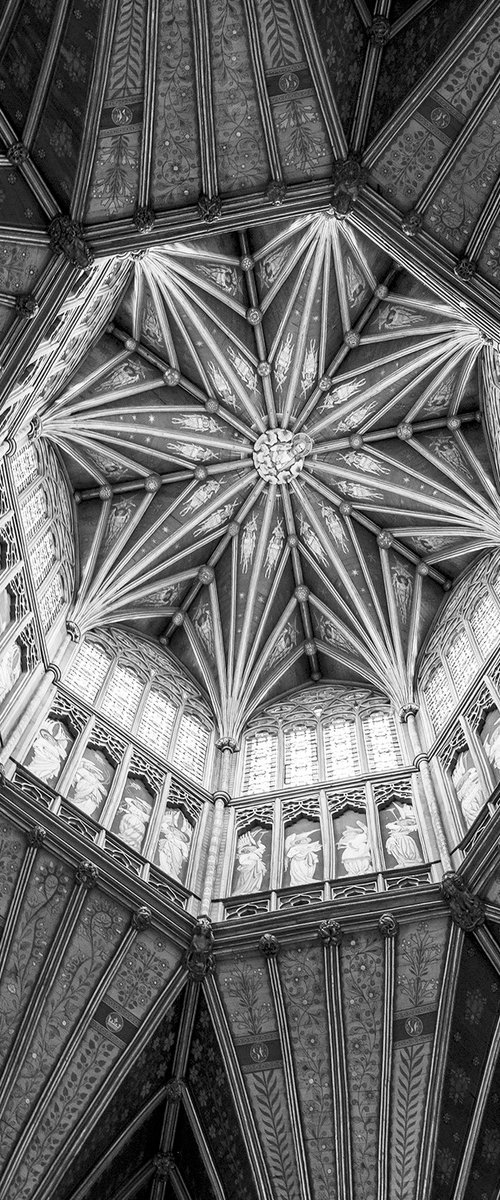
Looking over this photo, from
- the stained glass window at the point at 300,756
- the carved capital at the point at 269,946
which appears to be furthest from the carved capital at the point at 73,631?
the carved capital at the point at 269,946

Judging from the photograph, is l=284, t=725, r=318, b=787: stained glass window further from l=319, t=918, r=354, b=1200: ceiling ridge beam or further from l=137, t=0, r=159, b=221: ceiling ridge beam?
l=137, t=0, r=159, b=221: ceiling ridge beam

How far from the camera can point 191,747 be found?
59.8 ft

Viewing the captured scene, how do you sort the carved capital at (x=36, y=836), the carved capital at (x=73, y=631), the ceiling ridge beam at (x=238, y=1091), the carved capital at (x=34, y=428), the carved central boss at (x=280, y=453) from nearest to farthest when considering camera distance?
the ceiling ridge beam at (x=238, y=1091), the carved capital at (x=36, y=836), the carved capital at (x=34, y=428), the carved capital at (x=73, y=631), the carved central boss at (x=280, y=453)

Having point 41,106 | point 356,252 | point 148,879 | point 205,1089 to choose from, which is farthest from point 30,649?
point 356,252

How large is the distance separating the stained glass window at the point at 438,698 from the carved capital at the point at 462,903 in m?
4.38

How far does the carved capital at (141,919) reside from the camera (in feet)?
42.8

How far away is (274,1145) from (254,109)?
11.5 meters

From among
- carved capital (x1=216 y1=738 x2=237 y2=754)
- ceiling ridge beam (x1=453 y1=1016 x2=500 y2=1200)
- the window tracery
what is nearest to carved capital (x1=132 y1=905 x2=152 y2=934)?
ceiling ridge beam (x1=453 y1=1016 x2=500 y2=1200)

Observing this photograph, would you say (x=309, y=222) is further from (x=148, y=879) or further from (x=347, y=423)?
(x=148, y=879)

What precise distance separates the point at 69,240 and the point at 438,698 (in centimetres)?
936

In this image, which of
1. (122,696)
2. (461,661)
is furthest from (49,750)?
(461,661)

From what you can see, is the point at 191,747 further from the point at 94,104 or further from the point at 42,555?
the point at 94,104

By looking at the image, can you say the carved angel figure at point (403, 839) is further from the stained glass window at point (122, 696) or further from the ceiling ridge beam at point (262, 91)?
the ceiling ridge beam at point (262, 91)

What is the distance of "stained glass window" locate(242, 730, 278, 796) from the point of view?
17.4 m
